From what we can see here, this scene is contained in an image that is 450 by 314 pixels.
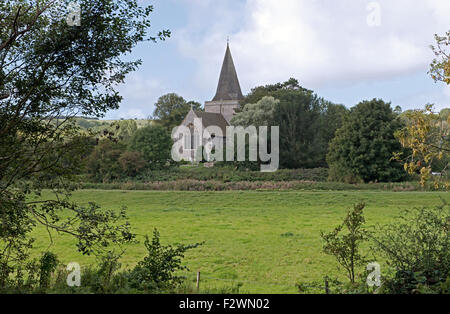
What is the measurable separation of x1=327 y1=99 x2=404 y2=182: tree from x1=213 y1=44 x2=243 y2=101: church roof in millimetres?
39141

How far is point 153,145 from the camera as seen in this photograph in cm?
4419

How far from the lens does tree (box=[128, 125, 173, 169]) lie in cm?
4384

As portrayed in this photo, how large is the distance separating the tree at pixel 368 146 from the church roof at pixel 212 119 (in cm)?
3107

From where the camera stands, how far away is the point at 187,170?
4228cm

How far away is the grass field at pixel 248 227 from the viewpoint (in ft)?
38.3

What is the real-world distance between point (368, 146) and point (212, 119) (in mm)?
36402

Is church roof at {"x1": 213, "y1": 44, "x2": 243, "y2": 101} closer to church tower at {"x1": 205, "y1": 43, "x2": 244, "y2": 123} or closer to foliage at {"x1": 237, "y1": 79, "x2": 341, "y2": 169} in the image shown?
church tower at {"x1": 205, "y1": 43, "x2": 244, "y2": 123}

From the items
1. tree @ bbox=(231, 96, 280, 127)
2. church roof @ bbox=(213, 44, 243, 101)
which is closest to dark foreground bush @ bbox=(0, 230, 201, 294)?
tree @ bbox=(231, 96, 280, 127)

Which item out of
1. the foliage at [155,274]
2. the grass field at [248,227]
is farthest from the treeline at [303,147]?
the foliage at [155,274]

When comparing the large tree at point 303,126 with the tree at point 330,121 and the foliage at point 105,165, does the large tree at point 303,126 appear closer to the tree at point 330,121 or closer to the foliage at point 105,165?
the tree at point 330,121

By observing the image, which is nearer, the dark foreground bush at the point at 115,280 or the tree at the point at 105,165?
the dark foreground bush at the point at 115,280
